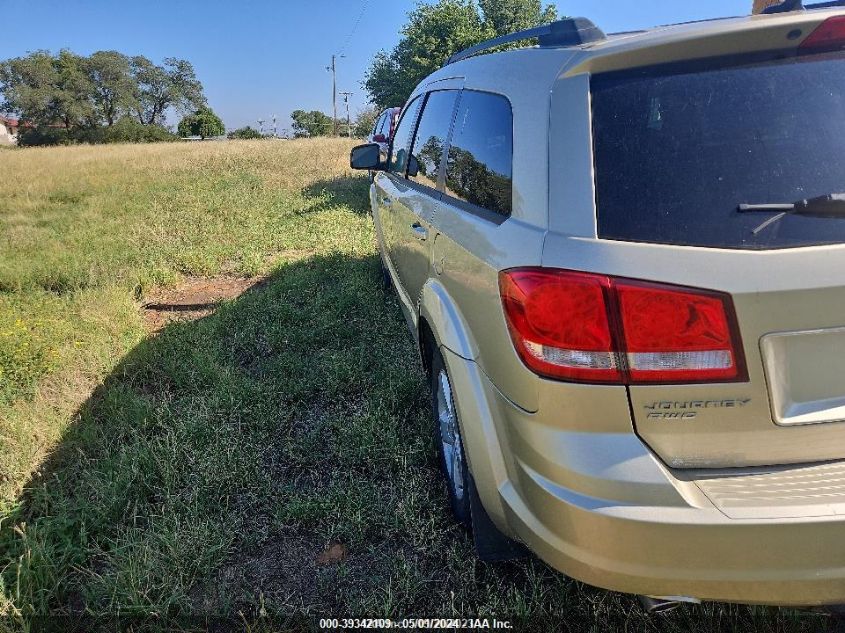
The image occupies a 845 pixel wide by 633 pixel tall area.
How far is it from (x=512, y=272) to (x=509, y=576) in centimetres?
125

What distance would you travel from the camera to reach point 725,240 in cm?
129

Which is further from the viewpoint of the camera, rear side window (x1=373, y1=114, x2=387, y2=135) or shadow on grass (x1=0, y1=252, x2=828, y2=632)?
rear side window (x1=373, y1=114, x2=387, y2=135)

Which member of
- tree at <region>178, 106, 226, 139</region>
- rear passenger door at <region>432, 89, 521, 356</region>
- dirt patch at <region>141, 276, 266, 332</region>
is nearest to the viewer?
rear passenger door at <region>432, 89, 521, 356</region>

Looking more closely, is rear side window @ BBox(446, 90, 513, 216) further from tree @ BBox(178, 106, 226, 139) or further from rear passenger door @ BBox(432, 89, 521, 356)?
tree @ BBox(178, 106, 226, 139)

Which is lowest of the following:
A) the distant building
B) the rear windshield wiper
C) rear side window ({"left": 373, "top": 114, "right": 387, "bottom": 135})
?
the rear windshield wiper

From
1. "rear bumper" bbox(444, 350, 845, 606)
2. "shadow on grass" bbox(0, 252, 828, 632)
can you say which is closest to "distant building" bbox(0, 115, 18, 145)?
"shadow on grass" bbox(0, 252, 828, 632)

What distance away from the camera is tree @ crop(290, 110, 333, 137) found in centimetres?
8862

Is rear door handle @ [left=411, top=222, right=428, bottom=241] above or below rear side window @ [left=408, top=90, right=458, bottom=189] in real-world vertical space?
below

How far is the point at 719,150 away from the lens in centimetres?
138

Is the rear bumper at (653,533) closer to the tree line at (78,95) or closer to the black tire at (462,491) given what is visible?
the black tire at (462,491)

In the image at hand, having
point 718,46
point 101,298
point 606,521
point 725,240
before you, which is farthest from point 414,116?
point 101,298

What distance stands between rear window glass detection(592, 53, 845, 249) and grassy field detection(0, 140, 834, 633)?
52.7 inches

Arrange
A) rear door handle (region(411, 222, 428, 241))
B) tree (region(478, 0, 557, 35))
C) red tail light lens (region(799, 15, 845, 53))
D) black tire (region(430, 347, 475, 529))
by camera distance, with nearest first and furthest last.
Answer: red tail light lens (region(799, 15, 845, 53)) → black tire (region(430, 347, 475, 529)) → rear door handle (region(411, 222, 428, 241)) → tree (region(478, 0, 557, 35))

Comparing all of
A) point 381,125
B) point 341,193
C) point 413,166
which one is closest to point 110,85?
point 381,125
